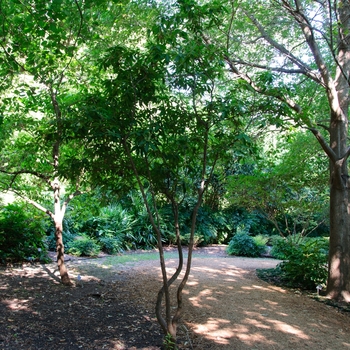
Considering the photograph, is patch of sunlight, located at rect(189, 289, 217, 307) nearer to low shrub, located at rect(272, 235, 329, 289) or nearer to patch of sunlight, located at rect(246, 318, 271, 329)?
patch of sunlight, located at rect(246, 318, 271, 329)

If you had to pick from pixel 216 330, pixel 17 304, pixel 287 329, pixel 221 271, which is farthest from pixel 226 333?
pixel 221 271

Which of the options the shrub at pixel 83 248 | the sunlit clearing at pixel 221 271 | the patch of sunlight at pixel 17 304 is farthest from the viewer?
the shrub at pixel 83 248

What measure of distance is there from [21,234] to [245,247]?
7484 mm

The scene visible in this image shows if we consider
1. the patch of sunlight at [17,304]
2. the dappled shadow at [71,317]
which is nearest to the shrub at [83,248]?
the dappled shadow at [71,317]

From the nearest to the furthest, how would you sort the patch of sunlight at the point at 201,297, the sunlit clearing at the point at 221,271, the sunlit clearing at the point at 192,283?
the patch of sunlight at the point at 201,297 < the sunlit clearing at the point at 192,283 < the sunlit clearing at the point at 221,271

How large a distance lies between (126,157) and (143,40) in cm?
471

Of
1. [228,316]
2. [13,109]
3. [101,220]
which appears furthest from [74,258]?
[228,316]

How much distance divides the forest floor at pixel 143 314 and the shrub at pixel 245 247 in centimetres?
503

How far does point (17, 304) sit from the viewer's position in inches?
201

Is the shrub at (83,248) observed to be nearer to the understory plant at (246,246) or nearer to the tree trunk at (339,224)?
the understory plant at (246,246)

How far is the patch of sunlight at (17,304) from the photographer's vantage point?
16.2 feet

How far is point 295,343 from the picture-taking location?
14.2 ft

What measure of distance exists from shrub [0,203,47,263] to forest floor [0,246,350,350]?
2.32 feet

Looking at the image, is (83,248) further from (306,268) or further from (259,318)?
(259,318)
